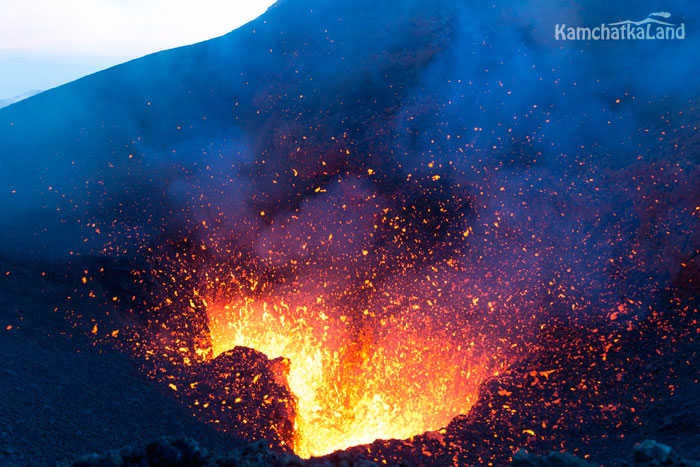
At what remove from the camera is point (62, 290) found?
17.9 feet

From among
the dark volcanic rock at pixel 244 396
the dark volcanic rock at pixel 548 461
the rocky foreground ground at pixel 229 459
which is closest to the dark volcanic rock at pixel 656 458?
the rocky foreground ground at pixel 229 459

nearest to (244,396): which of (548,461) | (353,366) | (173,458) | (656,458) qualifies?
(353,366)

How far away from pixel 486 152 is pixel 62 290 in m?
5.29

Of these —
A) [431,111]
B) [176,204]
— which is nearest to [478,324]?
[431,111]

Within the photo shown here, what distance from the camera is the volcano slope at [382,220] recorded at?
15.3ft

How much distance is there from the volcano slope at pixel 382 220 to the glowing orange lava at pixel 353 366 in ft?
0.11

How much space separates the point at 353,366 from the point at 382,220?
6.44 feet

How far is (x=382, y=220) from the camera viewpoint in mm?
6957

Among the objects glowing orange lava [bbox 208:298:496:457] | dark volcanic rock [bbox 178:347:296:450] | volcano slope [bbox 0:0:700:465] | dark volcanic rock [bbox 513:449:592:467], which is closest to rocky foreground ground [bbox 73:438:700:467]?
dark volcanic rock [bbox 513:449:592:467]

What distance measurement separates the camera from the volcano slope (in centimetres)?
467

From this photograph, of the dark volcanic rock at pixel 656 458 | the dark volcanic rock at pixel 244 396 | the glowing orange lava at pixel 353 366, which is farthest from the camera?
the glowing orange lava at pixel 353 366

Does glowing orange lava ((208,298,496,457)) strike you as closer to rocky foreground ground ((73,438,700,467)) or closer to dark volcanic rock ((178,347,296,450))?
dark volcanic rock ((178,347,296,450))

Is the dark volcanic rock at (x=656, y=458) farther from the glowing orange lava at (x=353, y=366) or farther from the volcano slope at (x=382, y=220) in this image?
the glowing orange lava at (x=353, y=366)

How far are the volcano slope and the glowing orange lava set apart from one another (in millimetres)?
33
